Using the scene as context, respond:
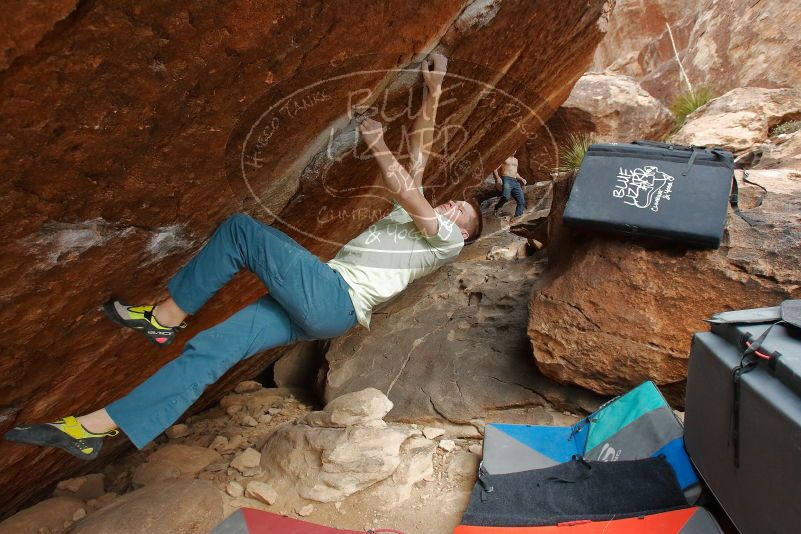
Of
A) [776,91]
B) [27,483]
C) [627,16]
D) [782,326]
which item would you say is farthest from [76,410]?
[627,16]

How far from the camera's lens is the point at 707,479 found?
2211mm

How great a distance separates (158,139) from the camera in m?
1.76

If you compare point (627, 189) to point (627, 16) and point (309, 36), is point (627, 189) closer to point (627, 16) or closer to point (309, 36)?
point (309, 36)

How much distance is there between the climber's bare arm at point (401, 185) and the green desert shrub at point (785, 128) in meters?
5.63

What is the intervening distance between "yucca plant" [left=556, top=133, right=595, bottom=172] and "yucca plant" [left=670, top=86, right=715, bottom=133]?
142 cm

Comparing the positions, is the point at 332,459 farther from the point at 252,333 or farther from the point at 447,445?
the point at 252,333

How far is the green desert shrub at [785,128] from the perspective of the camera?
614 cm

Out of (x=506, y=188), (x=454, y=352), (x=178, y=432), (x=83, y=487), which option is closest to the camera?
(x=83, y=487)

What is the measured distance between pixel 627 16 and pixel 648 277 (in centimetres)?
1416

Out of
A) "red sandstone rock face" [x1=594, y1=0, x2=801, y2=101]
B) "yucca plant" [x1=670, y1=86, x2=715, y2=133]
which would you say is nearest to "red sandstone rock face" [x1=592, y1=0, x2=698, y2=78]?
"red sandstone rock face" [x1=594, y1=0, x2=801, y2=101]

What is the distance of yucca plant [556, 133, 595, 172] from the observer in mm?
6145

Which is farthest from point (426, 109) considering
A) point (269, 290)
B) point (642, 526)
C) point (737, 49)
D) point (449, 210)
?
point (737, 49)

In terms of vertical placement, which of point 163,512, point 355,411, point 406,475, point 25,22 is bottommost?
point 406,475

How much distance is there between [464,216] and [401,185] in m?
0.56
